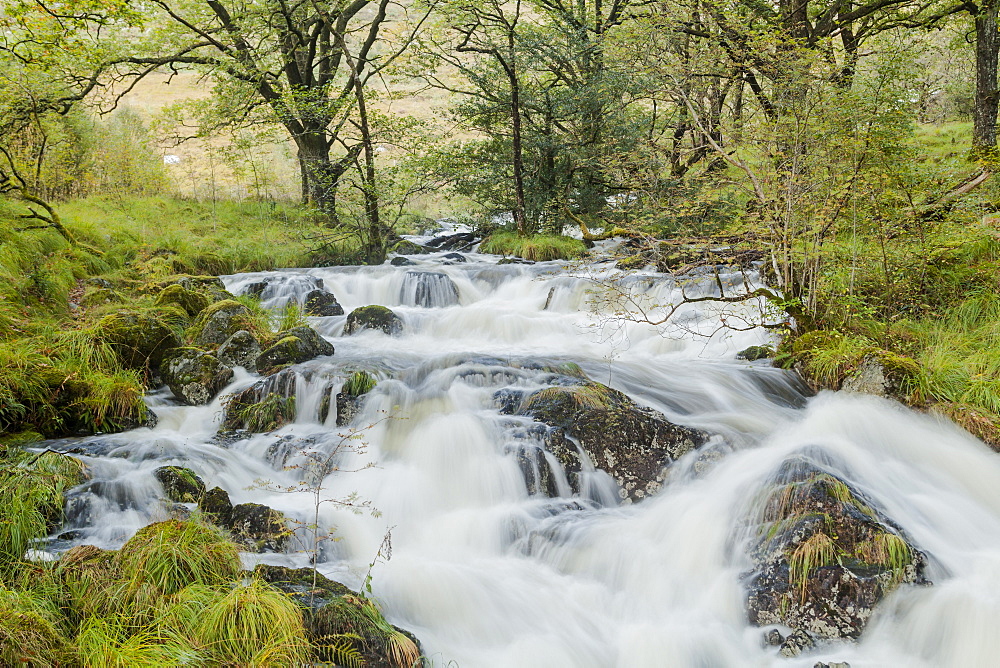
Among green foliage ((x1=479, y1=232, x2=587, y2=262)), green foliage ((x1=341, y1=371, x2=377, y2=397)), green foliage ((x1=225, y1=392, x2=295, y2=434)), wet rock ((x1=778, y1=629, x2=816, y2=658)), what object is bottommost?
wet rock ((x1=778, y1=629, x2=816, y2=658))

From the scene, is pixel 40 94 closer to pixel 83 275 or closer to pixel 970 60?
pixel 83 275

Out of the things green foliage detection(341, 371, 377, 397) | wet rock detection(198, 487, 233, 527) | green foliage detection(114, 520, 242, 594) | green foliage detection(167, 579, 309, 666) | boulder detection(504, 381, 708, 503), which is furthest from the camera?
green foliage detection(341, 371, 377, 397)

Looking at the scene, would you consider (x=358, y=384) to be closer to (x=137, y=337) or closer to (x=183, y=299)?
(x=137, y=337)

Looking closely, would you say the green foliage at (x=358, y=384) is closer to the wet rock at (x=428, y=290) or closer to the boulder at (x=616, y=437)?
the boulder at (x=616, y=437)

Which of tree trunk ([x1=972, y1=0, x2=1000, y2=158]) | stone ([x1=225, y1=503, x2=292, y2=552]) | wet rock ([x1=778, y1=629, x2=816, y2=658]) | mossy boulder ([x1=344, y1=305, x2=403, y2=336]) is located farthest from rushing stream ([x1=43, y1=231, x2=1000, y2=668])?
tree trunk ([x1=972, y1=0, x2=1000, y2=158])

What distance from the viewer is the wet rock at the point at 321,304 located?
11062 millimetres

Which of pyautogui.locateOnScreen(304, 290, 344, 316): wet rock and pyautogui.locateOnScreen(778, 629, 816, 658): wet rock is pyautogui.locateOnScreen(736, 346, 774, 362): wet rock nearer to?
pyautogui.locateOnScreen(778, 629, 816, 658): wet rock

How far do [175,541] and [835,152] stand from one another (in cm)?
745

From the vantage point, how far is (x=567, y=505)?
546cm

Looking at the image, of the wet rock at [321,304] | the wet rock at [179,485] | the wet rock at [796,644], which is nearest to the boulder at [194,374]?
the wet rock at [179,485]

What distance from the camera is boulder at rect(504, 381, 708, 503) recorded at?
224 inches

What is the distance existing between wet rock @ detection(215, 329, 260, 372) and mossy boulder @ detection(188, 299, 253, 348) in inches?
10.6

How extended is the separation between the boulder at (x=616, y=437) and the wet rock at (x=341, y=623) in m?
2.42

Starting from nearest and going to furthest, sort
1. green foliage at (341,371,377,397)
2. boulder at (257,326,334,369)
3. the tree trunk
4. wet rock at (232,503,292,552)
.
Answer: wet rock at (232,503,292,552), green foliage at (341,371,377,397), boulder at (257,326,334,369), the tree trunk
